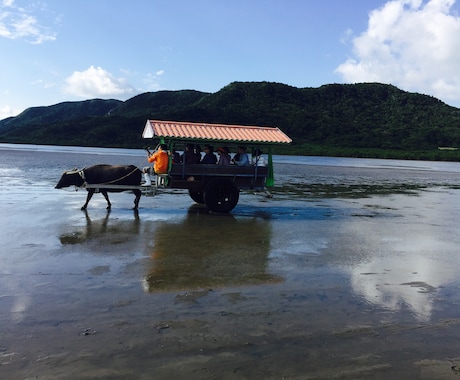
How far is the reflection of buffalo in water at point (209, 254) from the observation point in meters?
6.89

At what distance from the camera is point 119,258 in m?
8.03

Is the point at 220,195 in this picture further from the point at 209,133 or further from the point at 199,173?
the point at 209,133

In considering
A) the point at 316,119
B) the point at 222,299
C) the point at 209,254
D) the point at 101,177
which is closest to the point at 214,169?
the point at 101,177

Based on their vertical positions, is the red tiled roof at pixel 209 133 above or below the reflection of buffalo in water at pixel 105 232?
above

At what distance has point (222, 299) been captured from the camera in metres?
6.05

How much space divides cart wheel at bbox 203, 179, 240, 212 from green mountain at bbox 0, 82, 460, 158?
84568 mm

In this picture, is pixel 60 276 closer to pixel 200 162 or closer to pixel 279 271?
pixel 279 271

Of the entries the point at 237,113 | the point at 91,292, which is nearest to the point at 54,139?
the point at 237,113

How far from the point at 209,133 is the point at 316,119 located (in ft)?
378

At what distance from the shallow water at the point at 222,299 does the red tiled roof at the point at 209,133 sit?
8.43 ft

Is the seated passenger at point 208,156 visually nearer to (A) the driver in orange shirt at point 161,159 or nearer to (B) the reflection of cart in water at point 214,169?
(B) the reflection of cart in water at point 214,169

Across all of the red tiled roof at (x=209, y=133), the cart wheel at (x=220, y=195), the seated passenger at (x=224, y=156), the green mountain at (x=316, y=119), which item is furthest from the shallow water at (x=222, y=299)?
the green mountain at (x=316, y=119)

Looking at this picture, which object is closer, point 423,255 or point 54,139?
point 423,255

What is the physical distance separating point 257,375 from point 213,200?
9.86 metres
